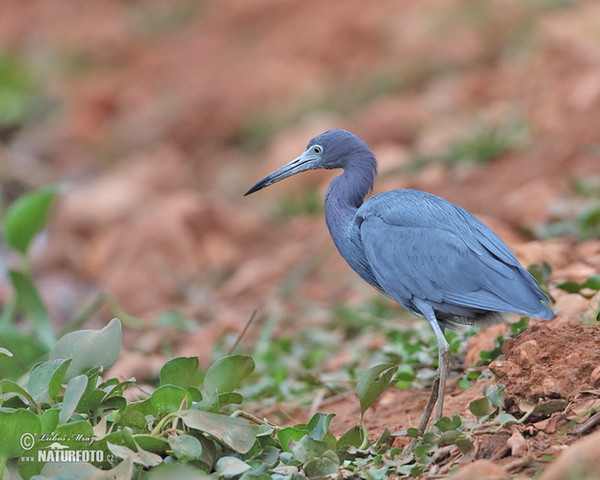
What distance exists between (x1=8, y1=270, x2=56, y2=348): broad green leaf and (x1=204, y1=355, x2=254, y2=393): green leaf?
217 centimetres

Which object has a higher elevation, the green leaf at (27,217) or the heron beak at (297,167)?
the heron beak at (297,167)

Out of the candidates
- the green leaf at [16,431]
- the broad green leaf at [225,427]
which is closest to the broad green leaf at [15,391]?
the green leaf at [16,431]

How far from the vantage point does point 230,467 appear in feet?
10.9

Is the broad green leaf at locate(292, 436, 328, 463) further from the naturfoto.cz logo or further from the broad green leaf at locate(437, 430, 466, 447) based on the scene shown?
the naturfoto.cz logo

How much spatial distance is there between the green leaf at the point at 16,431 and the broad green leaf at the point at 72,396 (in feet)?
0.38

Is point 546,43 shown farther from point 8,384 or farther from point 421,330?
point 8,384

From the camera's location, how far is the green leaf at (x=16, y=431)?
3.17 metres

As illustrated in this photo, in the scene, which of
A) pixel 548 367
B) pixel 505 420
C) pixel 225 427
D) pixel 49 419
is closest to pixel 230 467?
pixel 225 427

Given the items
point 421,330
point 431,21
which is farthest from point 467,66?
point 421,330

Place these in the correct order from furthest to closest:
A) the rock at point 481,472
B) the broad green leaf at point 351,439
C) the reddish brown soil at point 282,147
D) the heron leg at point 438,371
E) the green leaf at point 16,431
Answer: the reddish brown soil at point 282,147
the heron leg at point 438,371
the broad green leaf at point 351,439
the green leaf at point 16,431
the rock at point 481,472

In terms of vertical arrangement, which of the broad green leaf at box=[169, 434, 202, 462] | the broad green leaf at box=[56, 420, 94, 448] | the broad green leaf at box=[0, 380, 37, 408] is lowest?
the broad green leaf at box=[169, 434, 202, 462]

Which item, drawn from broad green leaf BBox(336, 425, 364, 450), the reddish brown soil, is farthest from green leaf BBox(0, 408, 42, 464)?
the reddish brown soil

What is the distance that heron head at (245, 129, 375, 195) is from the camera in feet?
15.4

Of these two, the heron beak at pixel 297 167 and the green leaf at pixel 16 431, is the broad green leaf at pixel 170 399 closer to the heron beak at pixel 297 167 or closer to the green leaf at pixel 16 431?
the green leaf at pixel 16 431
